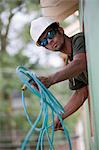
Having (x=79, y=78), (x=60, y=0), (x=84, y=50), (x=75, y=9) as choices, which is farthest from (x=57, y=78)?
(x=75, y=9)

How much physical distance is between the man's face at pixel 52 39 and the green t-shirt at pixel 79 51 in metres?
0.10

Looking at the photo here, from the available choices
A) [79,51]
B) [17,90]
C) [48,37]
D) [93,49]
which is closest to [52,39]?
[48,37]

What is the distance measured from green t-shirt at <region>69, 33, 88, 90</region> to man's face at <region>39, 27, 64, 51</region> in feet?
0.33

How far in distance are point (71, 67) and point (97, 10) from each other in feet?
1.34

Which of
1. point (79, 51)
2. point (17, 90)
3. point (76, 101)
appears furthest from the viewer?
point (17, 90)

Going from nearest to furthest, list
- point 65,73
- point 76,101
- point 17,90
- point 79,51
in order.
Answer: point 65,73 < point 79,51 < point 76,101 < point 17,90

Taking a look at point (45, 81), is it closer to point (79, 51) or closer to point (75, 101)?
point (79, 51)

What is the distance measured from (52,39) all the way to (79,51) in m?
0.21

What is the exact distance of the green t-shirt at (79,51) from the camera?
10.4 feet

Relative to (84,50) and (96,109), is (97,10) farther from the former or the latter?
(96,109)

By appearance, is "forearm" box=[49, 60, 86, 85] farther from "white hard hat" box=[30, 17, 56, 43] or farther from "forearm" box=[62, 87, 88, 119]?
"forearm" box=[62, 87, 88, 119]

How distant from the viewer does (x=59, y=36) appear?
127 inches

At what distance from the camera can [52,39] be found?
10.5 feet

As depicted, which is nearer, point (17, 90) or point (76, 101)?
point (76, 101)
